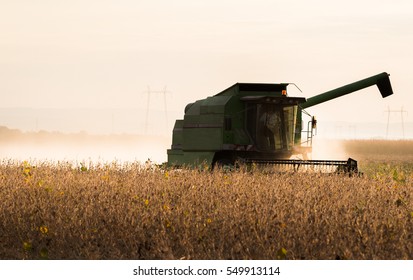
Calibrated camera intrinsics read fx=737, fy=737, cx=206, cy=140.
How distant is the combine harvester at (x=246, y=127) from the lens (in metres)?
18.7

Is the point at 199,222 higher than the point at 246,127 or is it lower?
lower

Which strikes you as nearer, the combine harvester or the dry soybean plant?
the dry soybean plant

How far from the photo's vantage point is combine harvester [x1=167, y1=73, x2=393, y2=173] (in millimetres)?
18688

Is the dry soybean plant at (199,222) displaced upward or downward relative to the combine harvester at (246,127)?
downward

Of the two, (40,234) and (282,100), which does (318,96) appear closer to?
(282,100)

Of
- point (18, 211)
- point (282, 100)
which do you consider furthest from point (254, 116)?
point (18, 211)

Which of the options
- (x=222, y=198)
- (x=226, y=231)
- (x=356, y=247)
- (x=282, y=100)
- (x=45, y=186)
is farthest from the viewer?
(x=282, y=100)

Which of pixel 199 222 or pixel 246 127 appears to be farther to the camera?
pixel 246 127

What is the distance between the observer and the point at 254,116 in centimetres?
1875

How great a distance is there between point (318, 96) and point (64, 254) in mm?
13622

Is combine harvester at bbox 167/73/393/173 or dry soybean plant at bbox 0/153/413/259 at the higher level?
combine harvester at bbox 167/73/393/173

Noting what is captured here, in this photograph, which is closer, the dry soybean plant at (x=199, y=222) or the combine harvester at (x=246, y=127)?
the dry soybean plant at (x=199, y=222)

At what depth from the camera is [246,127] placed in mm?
18828

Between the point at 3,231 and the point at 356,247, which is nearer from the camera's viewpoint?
the point at 356,247
